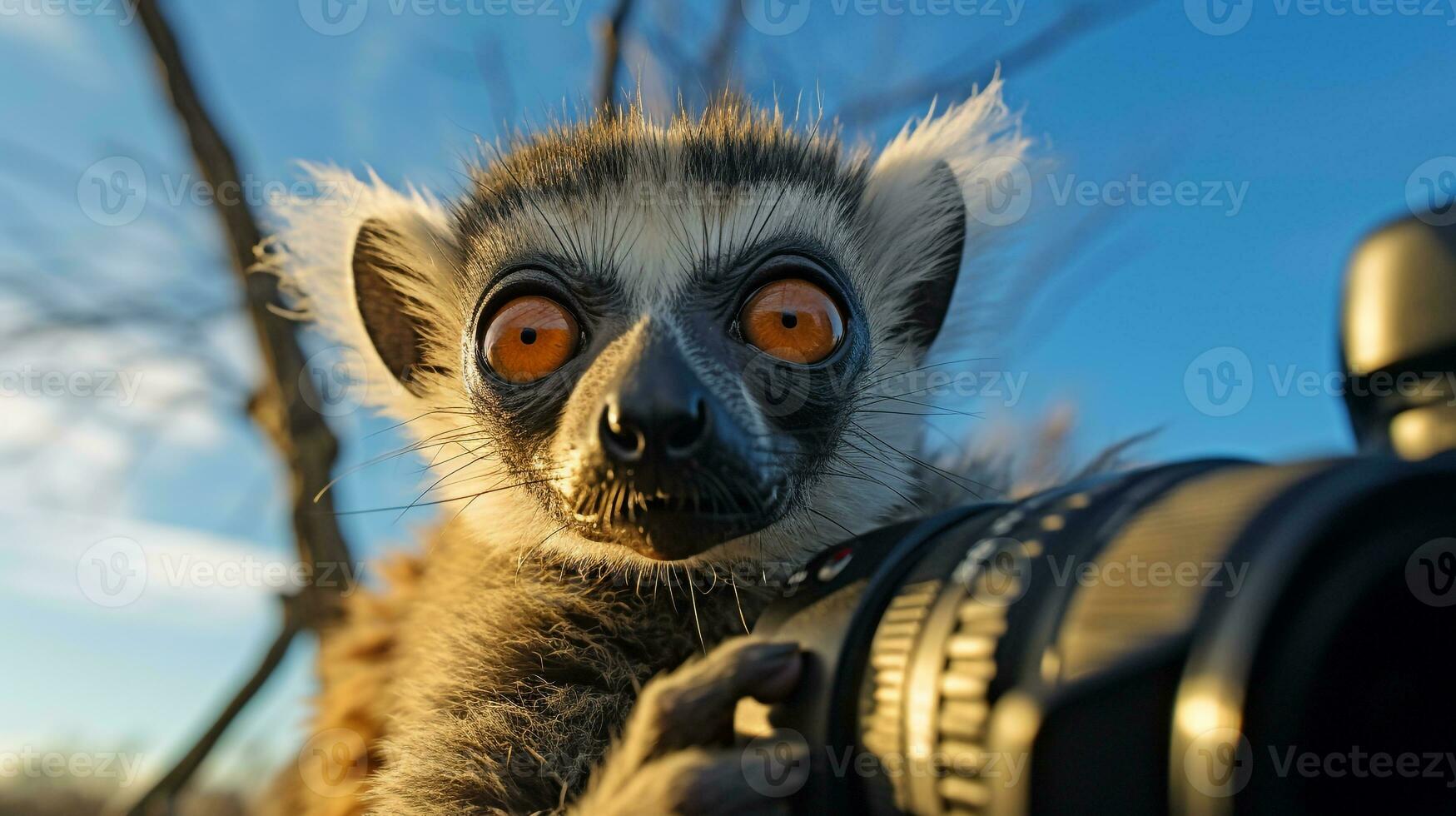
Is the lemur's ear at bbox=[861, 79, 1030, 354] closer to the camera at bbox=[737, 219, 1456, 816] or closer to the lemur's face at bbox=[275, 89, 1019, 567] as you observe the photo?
the lemur's face at bbox=[275, 89, 1019, 567]

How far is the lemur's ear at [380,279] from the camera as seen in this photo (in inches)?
109

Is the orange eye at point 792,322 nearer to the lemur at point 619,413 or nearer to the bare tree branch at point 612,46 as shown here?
the lemur at point 619,413

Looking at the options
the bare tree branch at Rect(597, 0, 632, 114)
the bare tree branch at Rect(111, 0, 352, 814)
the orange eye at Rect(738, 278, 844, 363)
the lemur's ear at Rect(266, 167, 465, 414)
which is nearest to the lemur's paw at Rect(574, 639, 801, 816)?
the orange eye at Rect(738, 278, 844, 363)

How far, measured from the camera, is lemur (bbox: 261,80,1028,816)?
182 centimetres

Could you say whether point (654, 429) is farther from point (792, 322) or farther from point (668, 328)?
point (792, 322)

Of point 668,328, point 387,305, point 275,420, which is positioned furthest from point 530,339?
point 275,420

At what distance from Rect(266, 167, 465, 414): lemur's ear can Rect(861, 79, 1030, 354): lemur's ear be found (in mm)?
1331

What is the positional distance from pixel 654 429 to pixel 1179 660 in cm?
104

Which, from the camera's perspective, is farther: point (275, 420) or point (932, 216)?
point (275, 420)

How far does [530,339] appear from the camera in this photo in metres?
2.21

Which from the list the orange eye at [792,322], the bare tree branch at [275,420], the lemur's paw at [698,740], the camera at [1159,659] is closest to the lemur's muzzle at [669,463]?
the orange eye at [792,322]

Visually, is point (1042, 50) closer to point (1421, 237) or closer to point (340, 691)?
A: point (1421, 237)

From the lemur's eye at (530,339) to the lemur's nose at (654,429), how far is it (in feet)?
1.61

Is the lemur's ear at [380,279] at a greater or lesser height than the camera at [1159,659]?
greater
